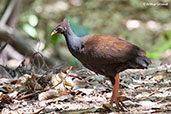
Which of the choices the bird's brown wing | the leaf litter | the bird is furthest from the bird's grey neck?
the leaf litter

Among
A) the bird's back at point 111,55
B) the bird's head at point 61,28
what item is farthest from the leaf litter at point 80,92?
the bird's head at point 61,28

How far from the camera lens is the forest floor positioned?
3.98m

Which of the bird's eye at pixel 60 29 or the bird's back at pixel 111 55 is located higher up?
the bird's eye at pixel 60 29

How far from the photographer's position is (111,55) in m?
3.92

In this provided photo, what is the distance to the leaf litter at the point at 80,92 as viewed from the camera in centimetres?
400

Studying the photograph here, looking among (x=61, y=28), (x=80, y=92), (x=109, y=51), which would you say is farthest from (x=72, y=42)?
(x=80, y=92)

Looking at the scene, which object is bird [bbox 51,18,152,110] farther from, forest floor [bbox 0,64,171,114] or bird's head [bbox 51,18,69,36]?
forest floor [bbox 0,64,171,114]

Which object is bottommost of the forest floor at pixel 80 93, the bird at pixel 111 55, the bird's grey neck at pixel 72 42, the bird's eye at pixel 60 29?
the forest floor at pixel 80 93

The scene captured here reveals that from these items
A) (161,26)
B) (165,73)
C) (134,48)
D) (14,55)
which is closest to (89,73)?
(165,73)

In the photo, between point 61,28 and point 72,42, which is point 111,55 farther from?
point 61,28

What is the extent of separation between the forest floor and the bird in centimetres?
33

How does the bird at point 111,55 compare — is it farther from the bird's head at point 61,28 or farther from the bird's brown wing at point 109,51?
the bird's head at point 61,28

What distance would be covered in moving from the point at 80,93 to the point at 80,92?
0.05 ft

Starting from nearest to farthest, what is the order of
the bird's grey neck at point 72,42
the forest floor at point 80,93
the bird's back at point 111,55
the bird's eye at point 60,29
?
the bird's back at point 111,55 < the forest floor at point 80,93 < the bird's grey neck at point 72,42 < the bird's eye at point 60,29
